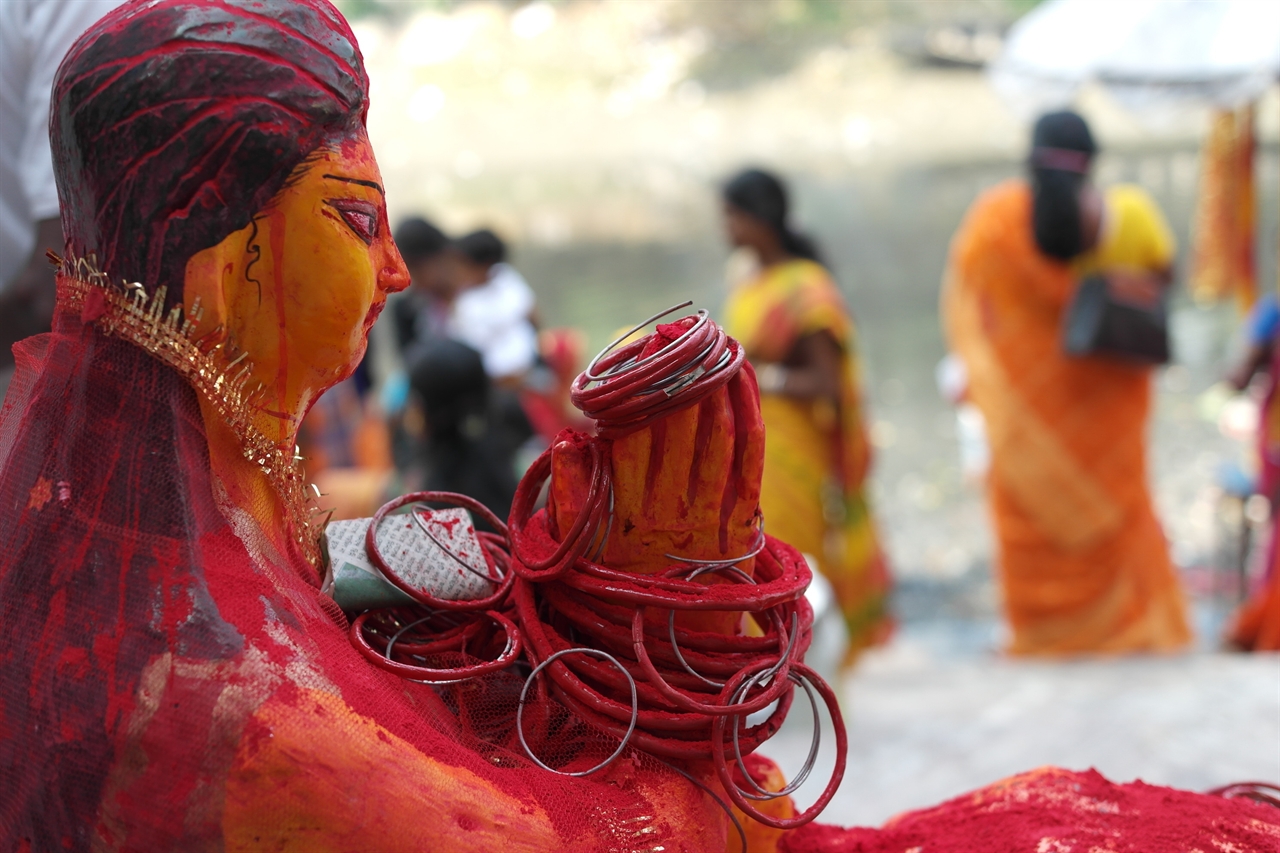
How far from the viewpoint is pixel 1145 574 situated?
4461mm

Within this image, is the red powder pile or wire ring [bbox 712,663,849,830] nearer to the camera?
wire ring [bbox 712,663,849,830]

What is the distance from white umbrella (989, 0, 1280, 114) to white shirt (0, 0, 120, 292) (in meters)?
3.96

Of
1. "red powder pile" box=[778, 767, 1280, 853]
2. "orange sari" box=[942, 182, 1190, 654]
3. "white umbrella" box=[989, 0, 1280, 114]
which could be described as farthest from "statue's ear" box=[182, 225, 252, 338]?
"white umbrella" box=[989, 0, 1280, 114]

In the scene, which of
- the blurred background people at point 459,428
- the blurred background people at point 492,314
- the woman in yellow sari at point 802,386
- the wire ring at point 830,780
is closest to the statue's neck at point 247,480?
the wire ring at point 830,780

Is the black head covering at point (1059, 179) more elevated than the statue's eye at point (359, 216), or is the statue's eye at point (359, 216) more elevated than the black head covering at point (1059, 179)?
the statue's eye at point (359, 216)

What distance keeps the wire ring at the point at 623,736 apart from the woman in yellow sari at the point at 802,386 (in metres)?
2.76

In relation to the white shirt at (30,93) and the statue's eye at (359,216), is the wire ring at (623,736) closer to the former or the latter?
the statue's eye at (359,216)

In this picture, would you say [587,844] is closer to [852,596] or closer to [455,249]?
[852,596]

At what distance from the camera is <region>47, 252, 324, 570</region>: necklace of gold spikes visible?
1.02m

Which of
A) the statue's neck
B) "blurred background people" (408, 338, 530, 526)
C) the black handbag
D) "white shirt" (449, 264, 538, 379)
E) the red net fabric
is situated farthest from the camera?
"white shirt" (449, 264, 538, 379)

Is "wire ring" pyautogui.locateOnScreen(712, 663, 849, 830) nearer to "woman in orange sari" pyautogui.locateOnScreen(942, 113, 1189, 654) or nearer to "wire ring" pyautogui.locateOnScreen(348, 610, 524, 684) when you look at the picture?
"wire ring" pyautogui.locateOnScreen(348, 610, 524, 684)

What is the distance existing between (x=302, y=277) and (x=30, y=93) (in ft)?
3.08

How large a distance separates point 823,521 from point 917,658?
38.2 inches

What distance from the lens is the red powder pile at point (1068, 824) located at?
1287 mm
